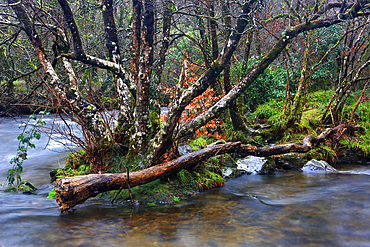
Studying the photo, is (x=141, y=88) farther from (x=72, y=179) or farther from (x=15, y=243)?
(x=15, y=243)

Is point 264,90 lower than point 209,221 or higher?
higher

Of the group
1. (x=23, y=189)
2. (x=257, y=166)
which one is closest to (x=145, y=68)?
(x=23, y=189)

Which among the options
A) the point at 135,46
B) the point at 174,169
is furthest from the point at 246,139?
the point at 135,46

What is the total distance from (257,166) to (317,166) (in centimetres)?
169

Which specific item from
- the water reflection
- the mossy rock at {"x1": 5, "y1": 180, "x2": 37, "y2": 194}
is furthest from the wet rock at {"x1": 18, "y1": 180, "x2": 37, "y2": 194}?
the water reflection

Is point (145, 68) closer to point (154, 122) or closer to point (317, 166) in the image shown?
point (154, 122)

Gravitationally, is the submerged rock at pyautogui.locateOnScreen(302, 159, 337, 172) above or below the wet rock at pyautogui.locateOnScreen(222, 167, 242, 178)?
below

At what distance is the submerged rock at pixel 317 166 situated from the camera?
736cm

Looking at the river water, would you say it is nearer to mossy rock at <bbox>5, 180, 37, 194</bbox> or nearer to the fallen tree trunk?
mossy rock at <bbox>5, 180, 37, 194</bbox>

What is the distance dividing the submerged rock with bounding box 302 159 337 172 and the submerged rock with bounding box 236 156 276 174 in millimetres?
961

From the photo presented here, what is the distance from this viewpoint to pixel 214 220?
13.6 feet

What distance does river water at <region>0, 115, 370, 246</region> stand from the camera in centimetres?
345

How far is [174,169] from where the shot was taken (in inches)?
198

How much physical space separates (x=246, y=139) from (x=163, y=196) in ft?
14.5
